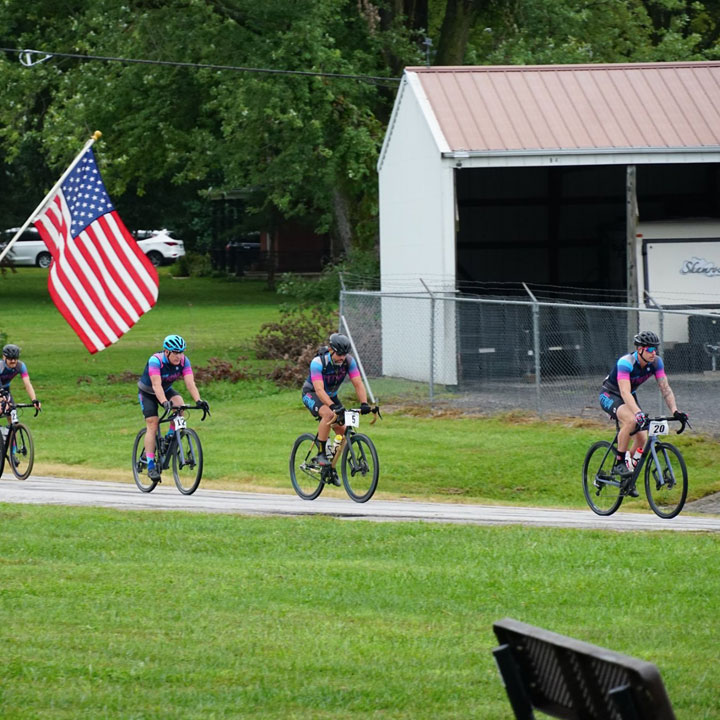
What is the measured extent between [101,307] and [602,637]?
12655mm

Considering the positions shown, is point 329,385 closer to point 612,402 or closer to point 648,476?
point 612,402

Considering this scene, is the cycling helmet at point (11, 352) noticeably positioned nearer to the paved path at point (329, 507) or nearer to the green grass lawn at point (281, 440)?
the paved path at point (329, 507)

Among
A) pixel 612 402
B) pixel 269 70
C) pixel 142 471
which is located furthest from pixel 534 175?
pixel 612 402

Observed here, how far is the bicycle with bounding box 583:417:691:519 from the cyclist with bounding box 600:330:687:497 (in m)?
0.10

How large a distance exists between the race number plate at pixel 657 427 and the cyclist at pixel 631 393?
0.08 metres

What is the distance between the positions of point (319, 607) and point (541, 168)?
22828 mm

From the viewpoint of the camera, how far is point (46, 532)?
41.6ft

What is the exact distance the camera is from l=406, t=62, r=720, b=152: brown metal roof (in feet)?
84.7

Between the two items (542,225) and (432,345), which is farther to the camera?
(542,225)

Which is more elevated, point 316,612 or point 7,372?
point 7,372

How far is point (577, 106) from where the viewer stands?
Result: 88.4 feet

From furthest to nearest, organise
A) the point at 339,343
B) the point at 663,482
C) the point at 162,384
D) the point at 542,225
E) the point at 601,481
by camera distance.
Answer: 1. the point at 542,225
2. the point at 162,384
3. the point at 339,343
4. the point at 601,481
5. the point at 663,482

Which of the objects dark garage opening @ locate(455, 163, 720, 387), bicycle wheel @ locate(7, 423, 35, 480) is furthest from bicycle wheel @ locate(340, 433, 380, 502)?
dark garage opening @ locate(455, 163, 720, 387)

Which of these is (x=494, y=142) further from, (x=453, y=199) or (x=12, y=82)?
(x=12, y=82)
